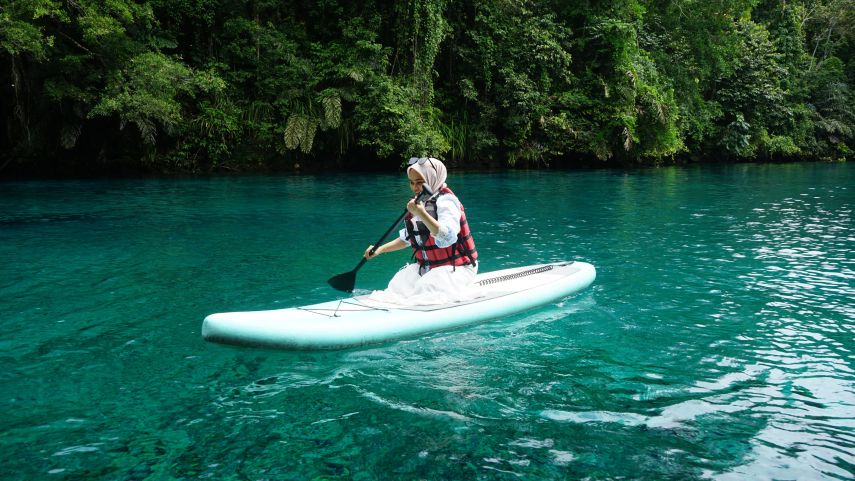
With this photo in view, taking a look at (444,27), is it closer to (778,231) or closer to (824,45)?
(778,231)

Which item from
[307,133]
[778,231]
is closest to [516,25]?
[307,133]

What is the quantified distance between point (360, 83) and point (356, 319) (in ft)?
53.3

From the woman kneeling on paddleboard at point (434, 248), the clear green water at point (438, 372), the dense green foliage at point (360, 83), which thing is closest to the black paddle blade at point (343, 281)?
the woman kneeling on paddleboard at point (434, 248)

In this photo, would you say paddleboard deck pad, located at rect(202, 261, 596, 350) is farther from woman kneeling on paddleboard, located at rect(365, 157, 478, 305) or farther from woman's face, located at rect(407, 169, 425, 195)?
woman's face, located at rect(407, 169, 425, 195)

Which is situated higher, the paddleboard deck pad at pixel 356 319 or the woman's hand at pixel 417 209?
the woman's hand at pixel 417 209

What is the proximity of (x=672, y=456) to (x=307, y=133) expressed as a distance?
57.2 ft

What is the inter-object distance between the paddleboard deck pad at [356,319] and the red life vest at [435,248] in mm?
352

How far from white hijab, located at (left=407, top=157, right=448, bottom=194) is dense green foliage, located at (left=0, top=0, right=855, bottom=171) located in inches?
485

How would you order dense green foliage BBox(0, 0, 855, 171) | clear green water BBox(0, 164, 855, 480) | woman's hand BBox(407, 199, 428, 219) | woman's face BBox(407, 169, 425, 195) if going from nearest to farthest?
1. clear green water BBox(0, 164, 855, 480)
2. woman's hand BBox(407, 199, 428, 219)
3. woman's face BBox(407, 169, 425, 195)
4. dense green foliage BBox(0, 0, 855, 171)

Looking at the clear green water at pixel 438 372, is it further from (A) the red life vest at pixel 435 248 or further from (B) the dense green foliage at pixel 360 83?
(B) the dense green foliage at pixel 360 83

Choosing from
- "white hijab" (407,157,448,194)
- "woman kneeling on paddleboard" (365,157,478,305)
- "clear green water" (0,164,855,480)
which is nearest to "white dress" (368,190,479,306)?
"woman kneeling on paddleboard" (365,157,478,305)

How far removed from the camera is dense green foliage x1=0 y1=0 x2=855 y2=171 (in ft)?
54.0

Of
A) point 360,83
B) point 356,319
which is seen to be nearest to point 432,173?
point 356,319

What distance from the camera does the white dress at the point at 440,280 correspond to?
480cm
